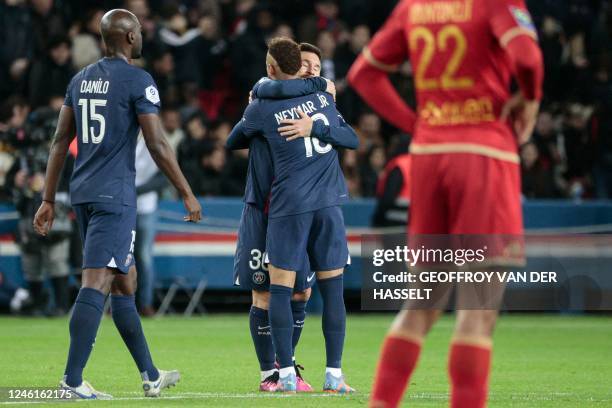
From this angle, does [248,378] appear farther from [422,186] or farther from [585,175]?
[585,175]

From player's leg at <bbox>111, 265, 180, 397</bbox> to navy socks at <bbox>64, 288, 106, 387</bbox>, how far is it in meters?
0.33

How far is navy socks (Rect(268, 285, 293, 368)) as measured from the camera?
29.1 ft

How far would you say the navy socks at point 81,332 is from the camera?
26.9ft

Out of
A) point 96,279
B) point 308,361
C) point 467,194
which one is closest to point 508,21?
point 467,194

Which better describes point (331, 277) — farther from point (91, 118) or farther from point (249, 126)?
point (91, 118)

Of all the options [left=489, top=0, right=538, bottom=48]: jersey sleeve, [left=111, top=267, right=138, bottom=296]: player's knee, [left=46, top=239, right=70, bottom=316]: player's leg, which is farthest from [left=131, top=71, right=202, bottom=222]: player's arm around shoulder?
[left=46, top=239, right=70, bottom=316]: player's leg

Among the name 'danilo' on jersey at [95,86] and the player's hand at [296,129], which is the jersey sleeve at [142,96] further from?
the player's hand at [296,129]

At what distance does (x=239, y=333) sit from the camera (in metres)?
14.9

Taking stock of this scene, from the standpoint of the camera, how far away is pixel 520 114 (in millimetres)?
6020

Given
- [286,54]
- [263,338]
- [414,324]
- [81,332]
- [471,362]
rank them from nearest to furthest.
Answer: [471,362], [414,324], [81,332], [286,54], [263,338]

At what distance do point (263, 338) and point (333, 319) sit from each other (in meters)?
0.54

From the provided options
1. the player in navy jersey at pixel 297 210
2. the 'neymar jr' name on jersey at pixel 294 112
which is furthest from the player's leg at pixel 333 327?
the 'neymar jr' name on jersey at pixel 294 112

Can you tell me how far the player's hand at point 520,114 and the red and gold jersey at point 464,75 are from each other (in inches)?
1.4

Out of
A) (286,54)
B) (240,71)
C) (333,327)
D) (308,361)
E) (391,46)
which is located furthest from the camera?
(240,71)
